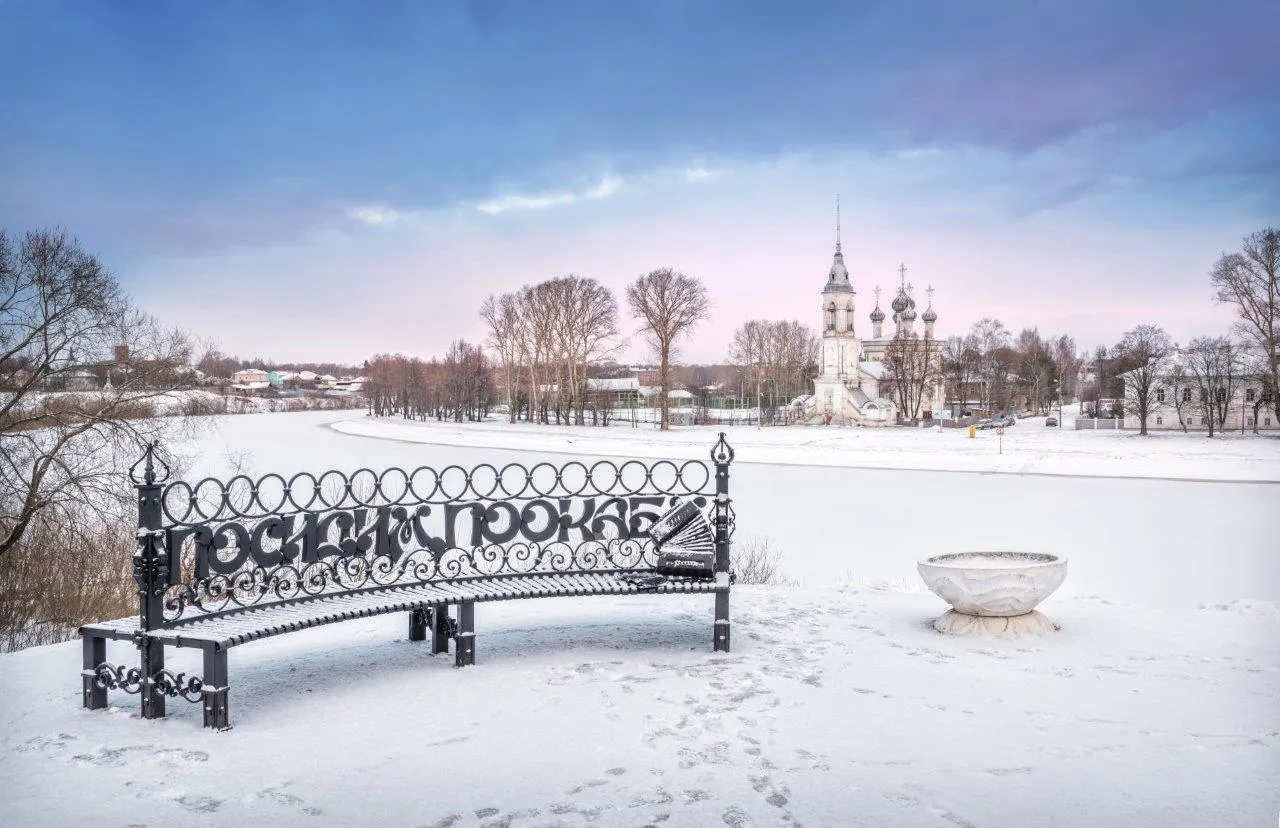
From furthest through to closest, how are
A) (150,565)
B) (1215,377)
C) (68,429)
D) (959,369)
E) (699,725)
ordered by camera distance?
(959,369) < (1215,377) < (68,429) < (150,565) < (699,725)

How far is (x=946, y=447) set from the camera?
42438mm

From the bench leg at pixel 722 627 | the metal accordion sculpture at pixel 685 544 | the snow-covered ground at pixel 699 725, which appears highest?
the metal accordion sculpture at pixel 685 544

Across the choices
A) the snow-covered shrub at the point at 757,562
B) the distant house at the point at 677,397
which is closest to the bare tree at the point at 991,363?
the distant house at the point at 677,397

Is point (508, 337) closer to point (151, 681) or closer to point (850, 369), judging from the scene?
point (850, 369)

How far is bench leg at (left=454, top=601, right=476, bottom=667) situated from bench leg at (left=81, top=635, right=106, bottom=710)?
6.57 ft

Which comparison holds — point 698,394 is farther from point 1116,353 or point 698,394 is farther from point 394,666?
point 394,666

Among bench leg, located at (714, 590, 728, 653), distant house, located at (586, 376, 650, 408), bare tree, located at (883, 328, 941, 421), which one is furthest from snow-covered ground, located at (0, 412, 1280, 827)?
bare tree, located at (883, 328, 941, 421)

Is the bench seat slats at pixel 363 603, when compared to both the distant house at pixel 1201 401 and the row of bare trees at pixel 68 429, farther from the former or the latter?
the distant house at pixel 1201 401

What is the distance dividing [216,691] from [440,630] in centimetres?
178

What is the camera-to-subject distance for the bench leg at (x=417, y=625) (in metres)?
6.74

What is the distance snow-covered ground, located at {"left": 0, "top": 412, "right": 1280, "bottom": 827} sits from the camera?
3.84 m

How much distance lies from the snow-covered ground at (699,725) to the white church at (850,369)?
63974mm

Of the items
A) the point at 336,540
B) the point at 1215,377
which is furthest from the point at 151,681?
the point at 1215,377

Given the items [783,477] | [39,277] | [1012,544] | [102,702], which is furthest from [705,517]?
[783,477]
